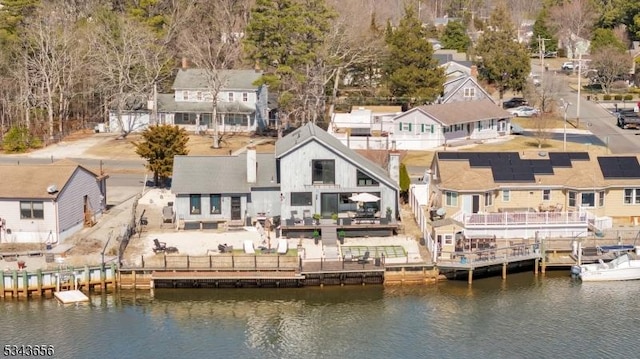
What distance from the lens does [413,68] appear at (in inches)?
3775

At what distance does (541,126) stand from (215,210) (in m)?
39.6

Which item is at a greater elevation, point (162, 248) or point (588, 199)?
point (588, 199)

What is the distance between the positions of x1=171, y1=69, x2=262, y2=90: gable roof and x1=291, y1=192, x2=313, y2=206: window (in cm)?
3687

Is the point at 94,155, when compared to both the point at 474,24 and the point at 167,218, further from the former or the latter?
the point at 474,24

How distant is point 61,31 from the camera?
95.8 m

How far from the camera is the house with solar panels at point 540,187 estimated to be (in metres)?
57.2

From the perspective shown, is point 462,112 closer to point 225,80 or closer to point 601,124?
point 601,124

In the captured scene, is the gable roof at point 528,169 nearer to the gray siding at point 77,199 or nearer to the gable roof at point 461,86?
the gray siding at point 77,199

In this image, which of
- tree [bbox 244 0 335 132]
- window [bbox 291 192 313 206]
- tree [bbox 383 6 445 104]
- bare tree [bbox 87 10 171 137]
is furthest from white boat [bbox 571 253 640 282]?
bare tree [bbox 87 10 171 137]

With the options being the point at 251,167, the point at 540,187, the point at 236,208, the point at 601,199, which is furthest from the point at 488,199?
the point at 236,208

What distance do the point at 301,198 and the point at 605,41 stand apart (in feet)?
290

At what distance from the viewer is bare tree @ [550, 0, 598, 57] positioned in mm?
152650

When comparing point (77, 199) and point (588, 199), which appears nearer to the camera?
point (77, 199)

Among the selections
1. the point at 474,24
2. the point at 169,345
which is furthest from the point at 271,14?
the point at 474,24
